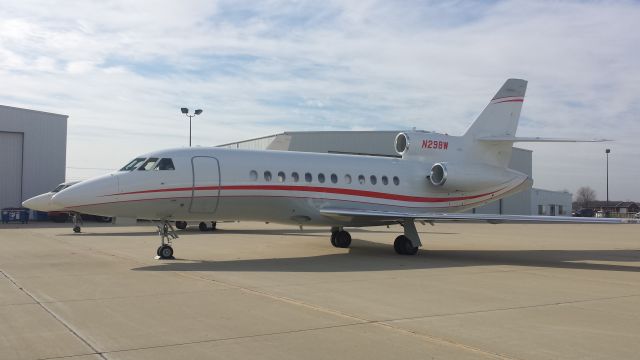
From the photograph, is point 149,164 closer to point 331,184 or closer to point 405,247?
point 331,184

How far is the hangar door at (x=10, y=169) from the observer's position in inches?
1665

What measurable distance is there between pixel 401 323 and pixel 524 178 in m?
16.2

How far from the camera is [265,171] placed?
56.9 feet

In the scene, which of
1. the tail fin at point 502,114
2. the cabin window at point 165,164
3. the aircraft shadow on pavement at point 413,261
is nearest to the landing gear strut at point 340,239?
the aircraft shadow on pavement at point 413,261

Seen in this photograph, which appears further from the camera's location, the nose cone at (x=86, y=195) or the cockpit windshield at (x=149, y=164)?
the cockpit windshield at (x=149, y=164)

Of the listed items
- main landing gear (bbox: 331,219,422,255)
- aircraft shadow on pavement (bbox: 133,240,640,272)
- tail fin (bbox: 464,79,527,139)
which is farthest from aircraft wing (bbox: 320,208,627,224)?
tail fin (bbox: 464,79,527,139)

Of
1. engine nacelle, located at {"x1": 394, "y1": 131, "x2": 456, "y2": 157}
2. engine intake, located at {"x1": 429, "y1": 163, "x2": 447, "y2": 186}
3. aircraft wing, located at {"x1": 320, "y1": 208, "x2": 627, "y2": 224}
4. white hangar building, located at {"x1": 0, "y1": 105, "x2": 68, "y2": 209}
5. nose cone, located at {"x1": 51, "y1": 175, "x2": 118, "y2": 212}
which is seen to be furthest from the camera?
white hangar building, located at {"x1": 0, "y1": 105, "x2": 68, "y2": 209}

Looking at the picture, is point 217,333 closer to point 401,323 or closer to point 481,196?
point 401,323

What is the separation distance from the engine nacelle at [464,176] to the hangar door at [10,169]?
34247mm

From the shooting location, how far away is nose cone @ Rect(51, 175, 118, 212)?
1457cm

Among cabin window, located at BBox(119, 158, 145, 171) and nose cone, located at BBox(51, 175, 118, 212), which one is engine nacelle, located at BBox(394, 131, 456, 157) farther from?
nose cone, located at BBox(51, 175, 118, 212)

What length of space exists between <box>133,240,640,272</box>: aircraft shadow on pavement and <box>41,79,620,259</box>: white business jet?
1202 millimetres

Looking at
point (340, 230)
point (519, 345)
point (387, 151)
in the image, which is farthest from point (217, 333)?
point (387, 151)

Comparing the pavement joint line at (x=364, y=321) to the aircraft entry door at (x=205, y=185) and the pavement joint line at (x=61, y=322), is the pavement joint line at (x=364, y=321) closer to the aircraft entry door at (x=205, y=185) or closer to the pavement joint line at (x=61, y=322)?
the pavement joint line at (x=61, y=322)
